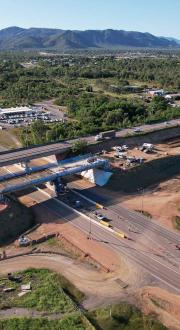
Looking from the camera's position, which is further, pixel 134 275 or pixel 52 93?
pixel 52 93

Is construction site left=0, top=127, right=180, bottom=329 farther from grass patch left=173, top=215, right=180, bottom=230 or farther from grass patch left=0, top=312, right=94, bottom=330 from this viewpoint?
grass patch left=0, top=312, right=94, bottom=330

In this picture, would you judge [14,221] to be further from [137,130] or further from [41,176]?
[137,130]

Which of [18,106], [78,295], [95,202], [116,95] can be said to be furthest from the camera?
[116,95]

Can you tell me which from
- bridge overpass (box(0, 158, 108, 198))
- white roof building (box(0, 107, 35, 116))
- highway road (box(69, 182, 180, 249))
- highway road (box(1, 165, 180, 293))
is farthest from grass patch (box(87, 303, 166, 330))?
white roof building (box(0, 107, 35, 116))

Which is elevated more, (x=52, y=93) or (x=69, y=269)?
(x=52, y=93)

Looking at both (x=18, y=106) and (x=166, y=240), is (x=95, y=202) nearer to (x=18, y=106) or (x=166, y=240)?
(x=166, y=240)

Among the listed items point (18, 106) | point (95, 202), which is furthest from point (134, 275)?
point (18, 106)

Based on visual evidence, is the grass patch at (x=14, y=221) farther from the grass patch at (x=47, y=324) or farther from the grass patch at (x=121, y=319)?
the grass patch at (x=121, y=319)

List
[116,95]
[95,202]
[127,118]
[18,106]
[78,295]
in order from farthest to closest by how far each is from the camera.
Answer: [116,95] < [18,106] < [127,118] < [95,202] < [78,295]
